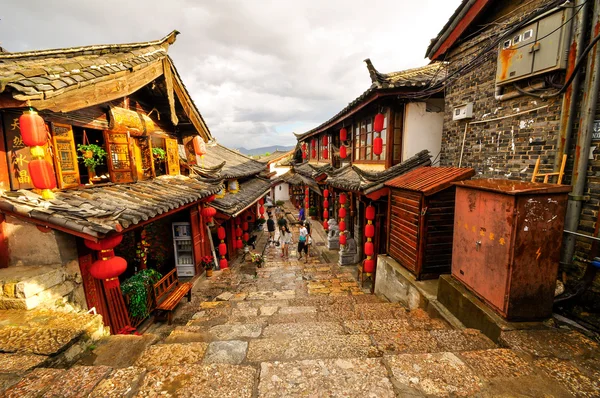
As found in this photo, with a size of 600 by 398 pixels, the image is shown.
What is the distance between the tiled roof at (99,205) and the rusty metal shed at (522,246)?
6.38 meters

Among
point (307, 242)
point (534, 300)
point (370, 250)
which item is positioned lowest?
point (307, 242)

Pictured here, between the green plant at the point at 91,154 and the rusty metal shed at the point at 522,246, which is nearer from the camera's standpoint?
the rusty metal shed at the point at 522,246

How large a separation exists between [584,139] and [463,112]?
3101 mm

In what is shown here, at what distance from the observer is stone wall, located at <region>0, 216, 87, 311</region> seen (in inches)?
161

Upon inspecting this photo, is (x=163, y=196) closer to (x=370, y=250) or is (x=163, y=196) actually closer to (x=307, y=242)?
(x=370, y=250)

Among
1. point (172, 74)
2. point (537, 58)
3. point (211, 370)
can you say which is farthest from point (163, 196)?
point (537, 58)

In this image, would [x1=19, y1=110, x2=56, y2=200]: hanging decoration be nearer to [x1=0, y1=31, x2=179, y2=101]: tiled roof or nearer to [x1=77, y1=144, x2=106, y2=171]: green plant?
[x1=0, y1=31, x2=179, y2=101]: tiled roof

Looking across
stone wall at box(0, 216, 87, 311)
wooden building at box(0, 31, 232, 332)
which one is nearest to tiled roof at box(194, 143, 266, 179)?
wooden building at box(0, 31, 232, 332)

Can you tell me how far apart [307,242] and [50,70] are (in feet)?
37.8

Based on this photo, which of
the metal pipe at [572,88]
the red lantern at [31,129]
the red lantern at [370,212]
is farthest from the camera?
the red lantern at [370,212]

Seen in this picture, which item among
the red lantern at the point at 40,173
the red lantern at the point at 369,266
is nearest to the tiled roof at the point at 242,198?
the red lantern at the point at 369,266

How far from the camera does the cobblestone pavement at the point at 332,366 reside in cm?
250

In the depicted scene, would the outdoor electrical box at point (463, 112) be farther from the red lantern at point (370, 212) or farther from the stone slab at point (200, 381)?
the stone slab at point (200, 381)

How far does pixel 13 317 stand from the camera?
3691mm
